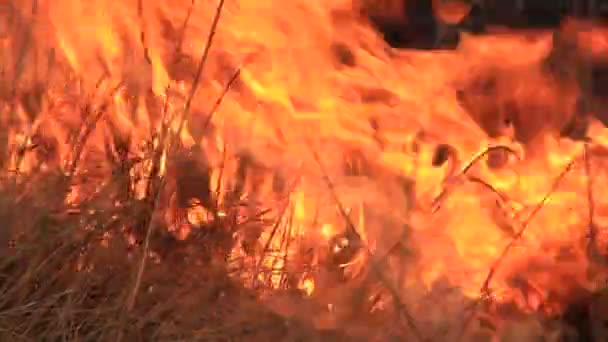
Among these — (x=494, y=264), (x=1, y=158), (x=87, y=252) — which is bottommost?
(x=494, y=264)

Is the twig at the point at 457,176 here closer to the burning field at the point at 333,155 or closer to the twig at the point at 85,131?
the burning field at the point at 333,155

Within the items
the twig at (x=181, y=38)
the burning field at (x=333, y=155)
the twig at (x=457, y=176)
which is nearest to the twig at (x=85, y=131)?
the burning field at (x=333, y=155)

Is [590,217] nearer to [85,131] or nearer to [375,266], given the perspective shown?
[375,266]

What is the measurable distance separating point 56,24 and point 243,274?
809mm

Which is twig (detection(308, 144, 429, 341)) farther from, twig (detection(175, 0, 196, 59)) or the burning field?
twig (detection(175, 0, 196, 59))

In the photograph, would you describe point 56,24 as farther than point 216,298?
Yes

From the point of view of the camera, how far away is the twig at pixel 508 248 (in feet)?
8.52

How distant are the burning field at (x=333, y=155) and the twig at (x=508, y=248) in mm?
13

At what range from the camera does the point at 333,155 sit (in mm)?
2906

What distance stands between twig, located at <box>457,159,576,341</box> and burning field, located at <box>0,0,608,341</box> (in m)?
0.01

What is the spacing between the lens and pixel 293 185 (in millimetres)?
2871

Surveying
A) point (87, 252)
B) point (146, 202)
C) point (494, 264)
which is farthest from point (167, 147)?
point (494, 264)

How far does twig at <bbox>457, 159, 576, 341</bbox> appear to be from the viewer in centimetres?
260

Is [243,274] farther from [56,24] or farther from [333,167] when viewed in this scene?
[56,24]
